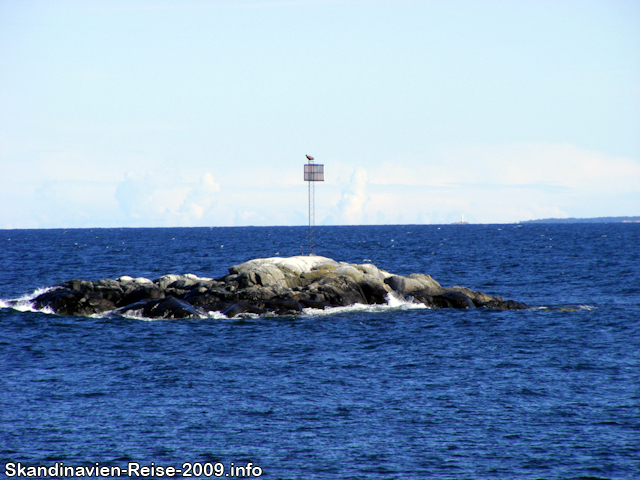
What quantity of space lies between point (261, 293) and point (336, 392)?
1671cm

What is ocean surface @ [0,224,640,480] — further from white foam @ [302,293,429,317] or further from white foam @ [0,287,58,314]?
white foam @ [0,287,58,314]

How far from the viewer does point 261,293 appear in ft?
116

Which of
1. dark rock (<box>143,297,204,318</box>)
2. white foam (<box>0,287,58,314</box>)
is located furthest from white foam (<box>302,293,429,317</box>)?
white foam (<box>0,287,58,314</box>)

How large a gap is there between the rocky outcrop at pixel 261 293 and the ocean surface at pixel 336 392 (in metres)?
1.37

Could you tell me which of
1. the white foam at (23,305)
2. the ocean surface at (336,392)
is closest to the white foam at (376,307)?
the ocean surface at (336,392)

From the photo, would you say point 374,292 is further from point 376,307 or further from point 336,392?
point 336,392

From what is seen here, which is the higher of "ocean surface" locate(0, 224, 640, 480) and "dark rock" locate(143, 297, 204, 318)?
"dark rock" locate(143, 297, 204, 318)

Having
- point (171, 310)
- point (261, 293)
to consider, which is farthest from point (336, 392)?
point (261, 293)

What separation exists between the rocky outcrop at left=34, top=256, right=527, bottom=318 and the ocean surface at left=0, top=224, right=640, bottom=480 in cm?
137

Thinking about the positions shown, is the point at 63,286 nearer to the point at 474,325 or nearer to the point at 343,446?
the point at 474,325

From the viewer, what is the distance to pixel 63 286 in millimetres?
38969

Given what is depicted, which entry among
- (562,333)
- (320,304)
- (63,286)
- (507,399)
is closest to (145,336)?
(320,304)

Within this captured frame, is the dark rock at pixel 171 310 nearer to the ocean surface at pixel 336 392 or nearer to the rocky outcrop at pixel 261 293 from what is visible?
the rocky outcrop at pixel 261 293

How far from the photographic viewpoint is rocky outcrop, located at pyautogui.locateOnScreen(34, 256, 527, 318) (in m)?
33.6
